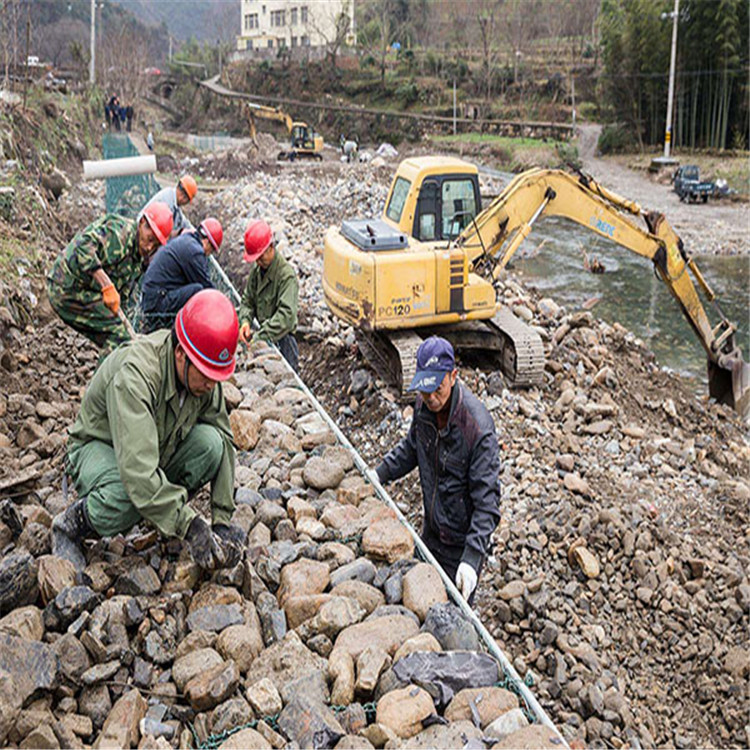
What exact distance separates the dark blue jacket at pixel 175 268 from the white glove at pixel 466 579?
3.14 meters

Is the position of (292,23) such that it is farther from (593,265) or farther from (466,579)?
(466,579)

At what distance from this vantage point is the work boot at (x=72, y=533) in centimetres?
343

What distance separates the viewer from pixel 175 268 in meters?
5.84

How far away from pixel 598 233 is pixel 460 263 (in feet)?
6.22

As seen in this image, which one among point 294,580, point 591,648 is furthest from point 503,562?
point 294,580

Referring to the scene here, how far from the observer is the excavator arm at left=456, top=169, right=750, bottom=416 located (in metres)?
8.23

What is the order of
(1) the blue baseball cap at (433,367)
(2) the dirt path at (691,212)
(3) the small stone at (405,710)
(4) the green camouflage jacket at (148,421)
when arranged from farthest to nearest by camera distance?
(2) the dirt path at (691,212) < (1) the blue baseball cap at (433,367) < (4) the green camouflage jacket at (148,421) < (3) the small stone at (405,710)

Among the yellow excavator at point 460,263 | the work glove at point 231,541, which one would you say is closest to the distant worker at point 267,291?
the yellow excavator at point 460,263

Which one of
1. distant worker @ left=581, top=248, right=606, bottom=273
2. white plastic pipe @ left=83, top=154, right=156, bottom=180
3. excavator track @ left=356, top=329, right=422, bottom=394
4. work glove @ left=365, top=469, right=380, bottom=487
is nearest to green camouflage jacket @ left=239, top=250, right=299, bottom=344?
excavator track @ left=356, top=329, right=422, bottom=394

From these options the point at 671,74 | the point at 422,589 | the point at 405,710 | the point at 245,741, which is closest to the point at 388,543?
the point at 422,589

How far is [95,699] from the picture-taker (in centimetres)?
291

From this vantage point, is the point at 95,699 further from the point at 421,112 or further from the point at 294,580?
the point at 421,112

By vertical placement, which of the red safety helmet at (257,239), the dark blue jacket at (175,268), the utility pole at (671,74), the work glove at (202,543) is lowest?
the work glove at (202,543)

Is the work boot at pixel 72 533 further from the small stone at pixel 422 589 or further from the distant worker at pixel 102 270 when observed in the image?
the distant worker at pixel 102 270
